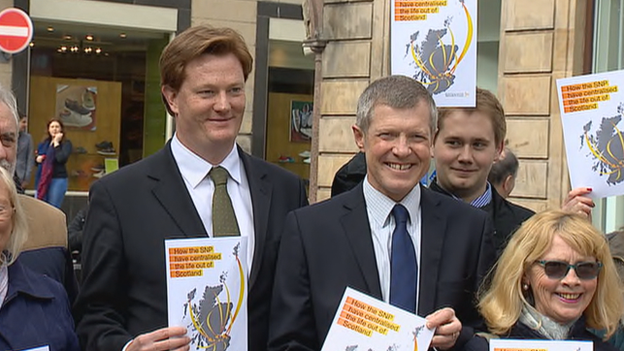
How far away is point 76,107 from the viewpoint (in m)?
18.9

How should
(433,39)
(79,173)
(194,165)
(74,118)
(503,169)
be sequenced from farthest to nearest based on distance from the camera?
(74,118) → (79,173) → (503,169) → (433,39) → (194,165)

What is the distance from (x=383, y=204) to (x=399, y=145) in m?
0.23

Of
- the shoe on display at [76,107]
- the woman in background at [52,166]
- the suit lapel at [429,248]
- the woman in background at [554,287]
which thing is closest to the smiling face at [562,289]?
the woman in background at [554,287]

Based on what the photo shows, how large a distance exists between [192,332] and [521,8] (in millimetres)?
6737

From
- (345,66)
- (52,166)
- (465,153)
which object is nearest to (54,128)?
(52,166)

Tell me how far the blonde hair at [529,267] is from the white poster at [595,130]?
0.78m

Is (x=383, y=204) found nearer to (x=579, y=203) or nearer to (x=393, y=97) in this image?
(x=393, y=97)

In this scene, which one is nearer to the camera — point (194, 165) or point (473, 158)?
point (194, 165)

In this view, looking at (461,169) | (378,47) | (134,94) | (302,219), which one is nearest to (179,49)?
(302,219)

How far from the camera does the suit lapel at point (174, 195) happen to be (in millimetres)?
3570

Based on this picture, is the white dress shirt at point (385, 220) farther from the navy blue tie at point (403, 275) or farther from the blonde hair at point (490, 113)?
the blonde hair at point (490, 113)

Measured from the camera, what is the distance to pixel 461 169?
4258 millimetres

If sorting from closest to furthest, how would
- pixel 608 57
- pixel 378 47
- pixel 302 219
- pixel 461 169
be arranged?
pixel 302 219
pixel 461 169
pixel 608 57
pixel 378 47

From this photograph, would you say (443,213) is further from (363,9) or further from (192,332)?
(363,9)
